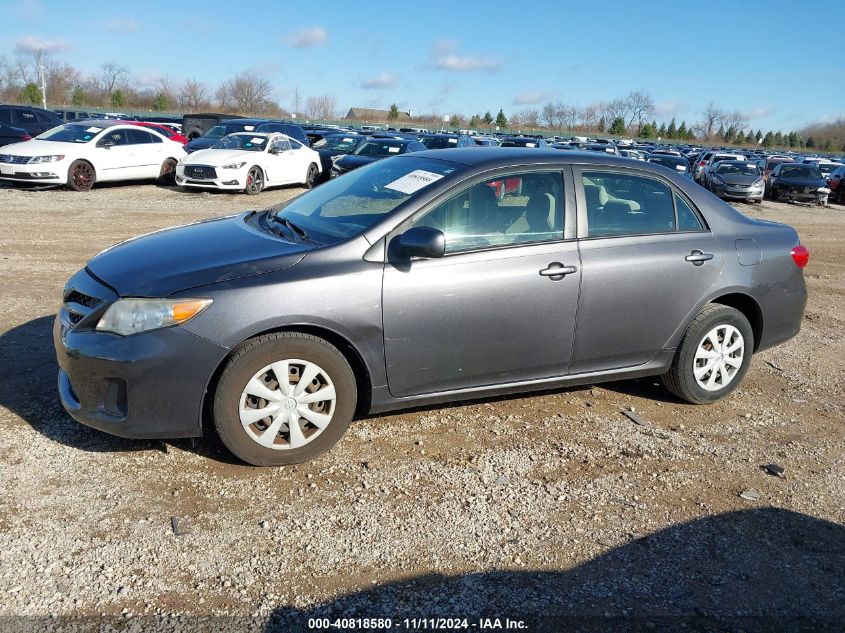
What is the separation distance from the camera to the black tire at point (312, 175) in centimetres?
1931

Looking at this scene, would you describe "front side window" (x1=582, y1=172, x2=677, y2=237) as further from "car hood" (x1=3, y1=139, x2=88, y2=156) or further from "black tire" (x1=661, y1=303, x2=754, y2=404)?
"car hood" (x1=3, y1=139, x2=88, y2=156)

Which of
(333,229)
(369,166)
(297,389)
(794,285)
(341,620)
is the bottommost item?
(341,620)

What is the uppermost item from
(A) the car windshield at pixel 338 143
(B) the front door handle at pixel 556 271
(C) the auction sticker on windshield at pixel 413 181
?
(A) the car windshield at pixel 338 143

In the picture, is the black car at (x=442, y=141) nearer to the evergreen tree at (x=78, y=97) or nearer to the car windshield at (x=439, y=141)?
the car windshield at (x=439, y=141)

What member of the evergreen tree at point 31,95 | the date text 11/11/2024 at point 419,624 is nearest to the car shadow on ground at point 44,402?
the date text 11/11/2024 at point 419,624

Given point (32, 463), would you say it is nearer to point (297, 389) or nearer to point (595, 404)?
point (297, 389)

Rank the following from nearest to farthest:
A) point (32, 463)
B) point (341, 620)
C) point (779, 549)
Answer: point (341, 620)
point (779, 549)
point (32, 463)

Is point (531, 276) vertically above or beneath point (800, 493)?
above

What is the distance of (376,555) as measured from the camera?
10.7 feet

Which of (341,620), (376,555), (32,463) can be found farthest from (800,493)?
(32,463)

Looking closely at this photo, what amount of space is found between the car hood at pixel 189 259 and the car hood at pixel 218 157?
12.8 m

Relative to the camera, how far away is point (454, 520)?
3.58 metres

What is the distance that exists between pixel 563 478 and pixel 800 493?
131cm

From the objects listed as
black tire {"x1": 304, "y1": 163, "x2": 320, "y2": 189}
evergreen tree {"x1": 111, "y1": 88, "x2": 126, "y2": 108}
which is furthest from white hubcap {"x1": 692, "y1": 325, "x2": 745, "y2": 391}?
evergreen tree {"x1": 111, "y1": 88, "x2": 126, "y2": 108}
